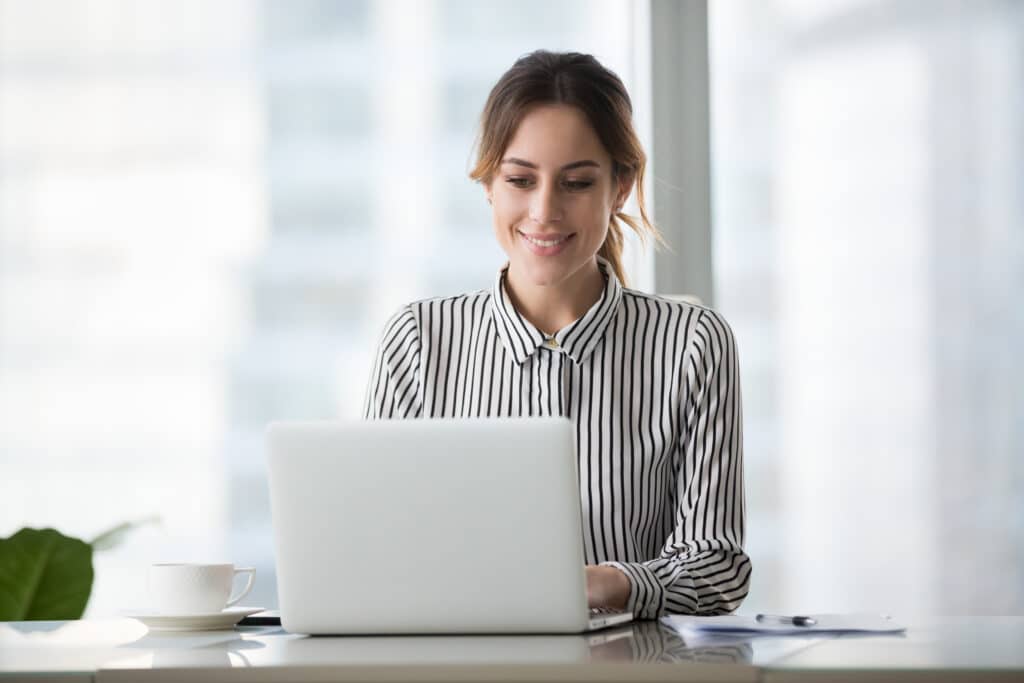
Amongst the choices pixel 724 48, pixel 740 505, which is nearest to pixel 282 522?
pixel 740 505

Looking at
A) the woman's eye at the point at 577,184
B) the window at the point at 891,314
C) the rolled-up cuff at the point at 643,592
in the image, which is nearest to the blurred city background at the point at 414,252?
the window at the point at 891,314

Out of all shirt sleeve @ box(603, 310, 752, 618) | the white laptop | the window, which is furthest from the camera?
the window

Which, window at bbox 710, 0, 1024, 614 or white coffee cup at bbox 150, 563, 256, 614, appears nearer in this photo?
white coffee cup at bbox 150, 563, 256, 614

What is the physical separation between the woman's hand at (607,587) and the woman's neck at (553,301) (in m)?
0.61

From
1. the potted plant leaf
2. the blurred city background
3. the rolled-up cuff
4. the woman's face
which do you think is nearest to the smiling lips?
the woman's face

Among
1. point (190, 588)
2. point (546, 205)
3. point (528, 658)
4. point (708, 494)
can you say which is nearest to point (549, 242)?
point (546, 205)

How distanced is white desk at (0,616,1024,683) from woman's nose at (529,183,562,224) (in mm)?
790

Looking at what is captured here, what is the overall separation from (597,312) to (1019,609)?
1.73 meters

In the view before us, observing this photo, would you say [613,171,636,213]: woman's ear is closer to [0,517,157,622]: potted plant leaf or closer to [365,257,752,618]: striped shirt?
[365,257,752,618]: striped shirt

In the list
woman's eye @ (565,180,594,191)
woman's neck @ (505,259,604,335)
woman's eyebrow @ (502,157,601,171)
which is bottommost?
woman's neck @ (505,259,604,335)

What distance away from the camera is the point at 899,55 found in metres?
3.00

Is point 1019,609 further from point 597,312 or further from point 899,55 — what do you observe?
point 597,312

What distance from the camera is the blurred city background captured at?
117 inches

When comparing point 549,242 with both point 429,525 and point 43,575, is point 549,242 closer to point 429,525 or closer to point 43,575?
point 429,525
